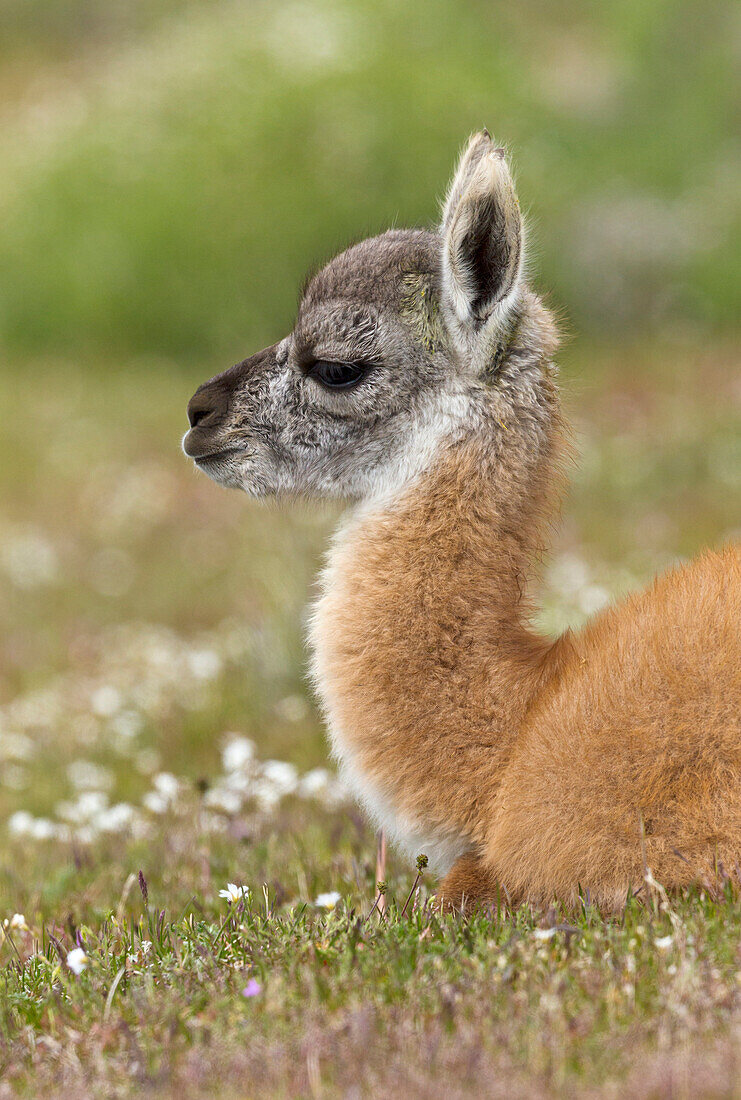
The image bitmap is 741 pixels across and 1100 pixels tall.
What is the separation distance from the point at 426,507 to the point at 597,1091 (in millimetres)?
2501

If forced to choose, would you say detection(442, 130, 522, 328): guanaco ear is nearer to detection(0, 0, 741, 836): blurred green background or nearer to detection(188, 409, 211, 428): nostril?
detection(188, 409, 211, 428): nostril

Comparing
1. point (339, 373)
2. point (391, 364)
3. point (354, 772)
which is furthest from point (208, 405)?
point (354, 772)

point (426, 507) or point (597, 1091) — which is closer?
point (597, 1091)

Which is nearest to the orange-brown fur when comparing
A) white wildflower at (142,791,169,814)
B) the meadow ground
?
the meadow ground

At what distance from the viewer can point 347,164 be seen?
26719mm

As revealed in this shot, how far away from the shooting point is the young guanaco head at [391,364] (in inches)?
190

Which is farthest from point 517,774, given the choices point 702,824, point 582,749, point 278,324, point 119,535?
point 278,324

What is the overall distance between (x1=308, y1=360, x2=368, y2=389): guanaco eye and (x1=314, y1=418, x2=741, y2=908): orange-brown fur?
639mm

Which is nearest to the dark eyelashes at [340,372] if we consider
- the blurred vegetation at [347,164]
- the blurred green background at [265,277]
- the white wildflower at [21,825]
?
the white wildflower at [21,825]

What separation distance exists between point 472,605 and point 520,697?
0.39 m

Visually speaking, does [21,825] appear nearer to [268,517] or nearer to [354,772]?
[354,772]

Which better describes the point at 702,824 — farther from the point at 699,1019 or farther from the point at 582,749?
the point at 699,1019

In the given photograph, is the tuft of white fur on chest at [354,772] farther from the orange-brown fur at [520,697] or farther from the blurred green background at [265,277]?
the blurred green background at [265,277]

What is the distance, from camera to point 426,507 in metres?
4.75
